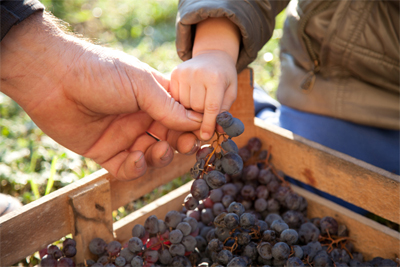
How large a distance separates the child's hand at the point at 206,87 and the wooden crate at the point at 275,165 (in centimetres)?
34

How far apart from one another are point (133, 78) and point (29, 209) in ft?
1.71

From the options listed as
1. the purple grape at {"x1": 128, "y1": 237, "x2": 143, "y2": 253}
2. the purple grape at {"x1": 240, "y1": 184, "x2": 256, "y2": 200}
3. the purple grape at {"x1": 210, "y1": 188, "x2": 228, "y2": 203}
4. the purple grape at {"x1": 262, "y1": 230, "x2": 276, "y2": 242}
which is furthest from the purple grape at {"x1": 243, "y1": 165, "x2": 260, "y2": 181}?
the purple grape at {"x1": 128, "y1": 237, "x2": 143, "y2": 253}

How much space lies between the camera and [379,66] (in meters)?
1.57

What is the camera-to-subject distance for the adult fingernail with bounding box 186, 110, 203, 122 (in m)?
1.10

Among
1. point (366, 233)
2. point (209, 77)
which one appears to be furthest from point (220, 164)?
point (366, 233)

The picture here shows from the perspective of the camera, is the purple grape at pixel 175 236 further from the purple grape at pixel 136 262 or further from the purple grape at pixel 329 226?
the purple grape at pixel 329 226

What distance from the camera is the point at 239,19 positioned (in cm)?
135

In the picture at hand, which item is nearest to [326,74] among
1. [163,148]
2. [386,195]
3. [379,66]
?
[379,66]

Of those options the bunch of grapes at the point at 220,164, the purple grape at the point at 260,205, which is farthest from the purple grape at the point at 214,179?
the purple grape at the point at 260,205

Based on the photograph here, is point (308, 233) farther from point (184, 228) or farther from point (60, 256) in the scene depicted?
point (60, 256)

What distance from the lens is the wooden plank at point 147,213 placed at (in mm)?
1319

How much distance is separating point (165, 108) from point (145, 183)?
1.49 feet

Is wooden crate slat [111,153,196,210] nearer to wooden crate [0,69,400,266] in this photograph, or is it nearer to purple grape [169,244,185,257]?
wooden crate [0,69,400,266]

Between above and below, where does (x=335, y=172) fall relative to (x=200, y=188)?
below
